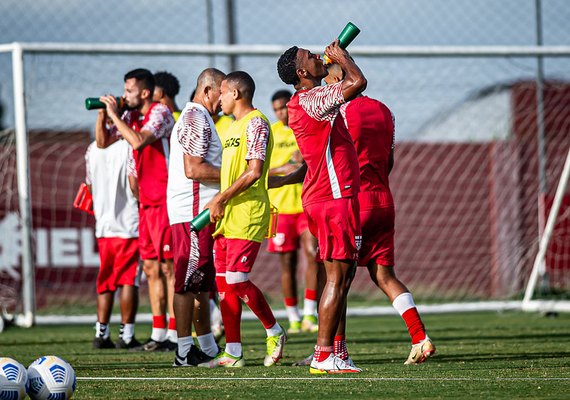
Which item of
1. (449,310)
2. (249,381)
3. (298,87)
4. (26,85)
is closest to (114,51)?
(26,85)

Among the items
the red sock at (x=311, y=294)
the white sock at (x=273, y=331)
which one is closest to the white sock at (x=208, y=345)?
the white sock at (x=273, y=331)

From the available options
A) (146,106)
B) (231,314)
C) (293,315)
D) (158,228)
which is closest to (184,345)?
(231,314)

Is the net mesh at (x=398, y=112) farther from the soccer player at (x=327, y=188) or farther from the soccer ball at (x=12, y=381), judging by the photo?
the soccer ball at (x=12, y=381)

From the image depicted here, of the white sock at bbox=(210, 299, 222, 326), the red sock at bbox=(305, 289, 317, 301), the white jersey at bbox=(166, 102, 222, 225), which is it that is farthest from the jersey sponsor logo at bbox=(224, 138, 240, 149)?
the red sock at bbox=(305, 289, 317, 301)

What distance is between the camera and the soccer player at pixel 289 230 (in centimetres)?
1092

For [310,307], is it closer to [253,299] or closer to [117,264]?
[117,264]

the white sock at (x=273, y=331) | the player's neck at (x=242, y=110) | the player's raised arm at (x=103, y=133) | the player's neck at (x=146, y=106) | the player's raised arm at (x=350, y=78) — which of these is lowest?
the white sock at (x=273, y=331)

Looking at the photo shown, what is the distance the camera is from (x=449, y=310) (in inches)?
528

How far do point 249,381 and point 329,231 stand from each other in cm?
114

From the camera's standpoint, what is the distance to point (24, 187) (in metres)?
12.2

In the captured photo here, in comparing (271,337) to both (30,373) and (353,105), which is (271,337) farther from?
(30,373)

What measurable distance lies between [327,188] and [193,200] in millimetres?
1212

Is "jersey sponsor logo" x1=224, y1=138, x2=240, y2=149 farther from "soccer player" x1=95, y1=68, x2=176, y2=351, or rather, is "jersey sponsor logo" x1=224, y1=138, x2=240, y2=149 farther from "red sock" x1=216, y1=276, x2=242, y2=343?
"soccer player" x1=95, y1=68, x2=176, y2=351

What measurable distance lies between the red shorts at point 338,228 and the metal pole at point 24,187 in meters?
6.42
